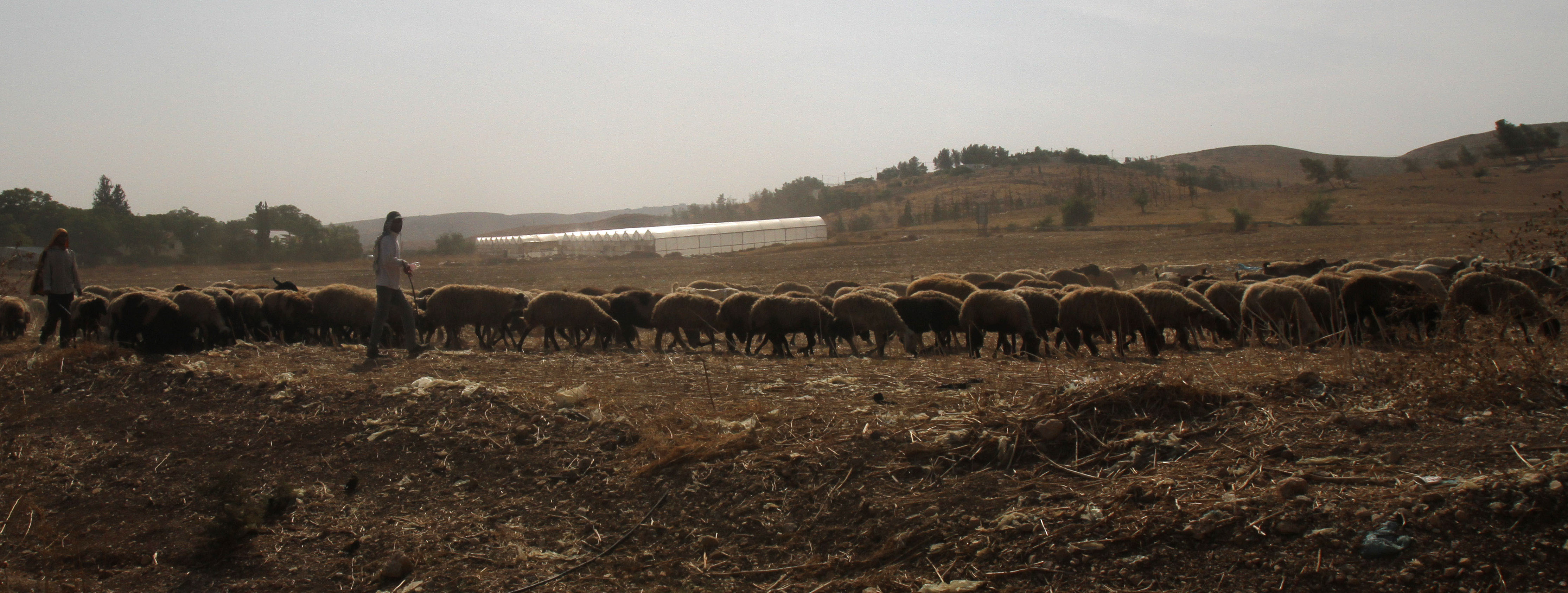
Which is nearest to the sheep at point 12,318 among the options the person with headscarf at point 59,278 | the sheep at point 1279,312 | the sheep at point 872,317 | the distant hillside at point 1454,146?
the person with headscarf at point 59,278

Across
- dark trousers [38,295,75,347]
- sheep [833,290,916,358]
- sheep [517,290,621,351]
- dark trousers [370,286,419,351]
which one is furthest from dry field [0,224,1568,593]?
sheep [517,290,621,351]

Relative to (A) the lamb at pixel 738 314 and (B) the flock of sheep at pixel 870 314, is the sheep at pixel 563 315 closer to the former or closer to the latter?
(B) the flock of sheep at pixel 870 314

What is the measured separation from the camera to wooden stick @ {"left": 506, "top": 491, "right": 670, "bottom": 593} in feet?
15.6

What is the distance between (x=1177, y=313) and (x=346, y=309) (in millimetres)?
12953

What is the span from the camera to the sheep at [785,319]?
12547 millimetres

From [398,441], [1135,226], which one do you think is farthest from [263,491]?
[1135,226]

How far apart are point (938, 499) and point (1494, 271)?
1010cm

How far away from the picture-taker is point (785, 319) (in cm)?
1254

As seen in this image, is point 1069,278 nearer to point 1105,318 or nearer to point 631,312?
point 1105,318

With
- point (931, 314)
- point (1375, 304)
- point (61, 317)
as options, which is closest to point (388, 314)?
point (61, 317)

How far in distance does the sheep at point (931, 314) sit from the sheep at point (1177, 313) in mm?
2480

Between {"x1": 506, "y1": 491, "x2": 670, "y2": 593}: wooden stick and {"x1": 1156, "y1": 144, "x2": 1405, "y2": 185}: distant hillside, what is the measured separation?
9508 centimetres

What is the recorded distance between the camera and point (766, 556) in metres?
4.72

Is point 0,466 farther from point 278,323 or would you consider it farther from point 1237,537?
point 1237,537
